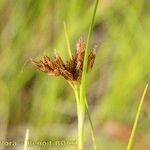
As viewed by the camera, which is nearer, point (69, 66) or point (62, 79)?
point (69, 66)

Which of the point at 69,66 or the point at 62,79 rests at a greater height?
the point at 62,79

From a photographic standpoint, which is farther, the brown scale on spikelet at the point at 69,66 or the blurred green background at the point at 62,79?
the blurred green background at the point at 62,79

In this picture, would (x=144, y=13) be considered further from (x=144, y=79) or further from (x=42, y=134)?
(x=42, y=134)

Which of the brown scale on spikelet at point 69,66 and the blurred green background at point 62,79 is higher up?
the blurred green background at point 62,79

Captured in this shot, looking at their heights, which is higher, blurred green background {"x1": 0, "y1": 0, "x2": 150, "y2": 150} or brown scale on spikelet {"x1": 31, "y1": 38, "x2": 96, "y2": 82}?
blurred green background {"x1": 0, "y1": 0, "x2": 150, "y2": 150}

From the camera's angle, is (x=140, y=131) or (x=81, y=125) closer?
(x=81, y=125)

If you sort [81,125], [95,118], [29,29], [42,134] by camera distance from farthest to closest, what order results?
1. [29,29]
2. [95,118]
3. [42,134]
4. [81,125]

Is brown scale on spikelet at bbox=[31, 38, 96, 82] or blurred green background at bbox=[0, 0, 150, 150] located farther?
blurred green background at bbox=[0, 0, 150, 150]

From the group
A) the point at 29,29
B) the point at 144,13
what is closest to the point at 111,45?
the point at 144,13
